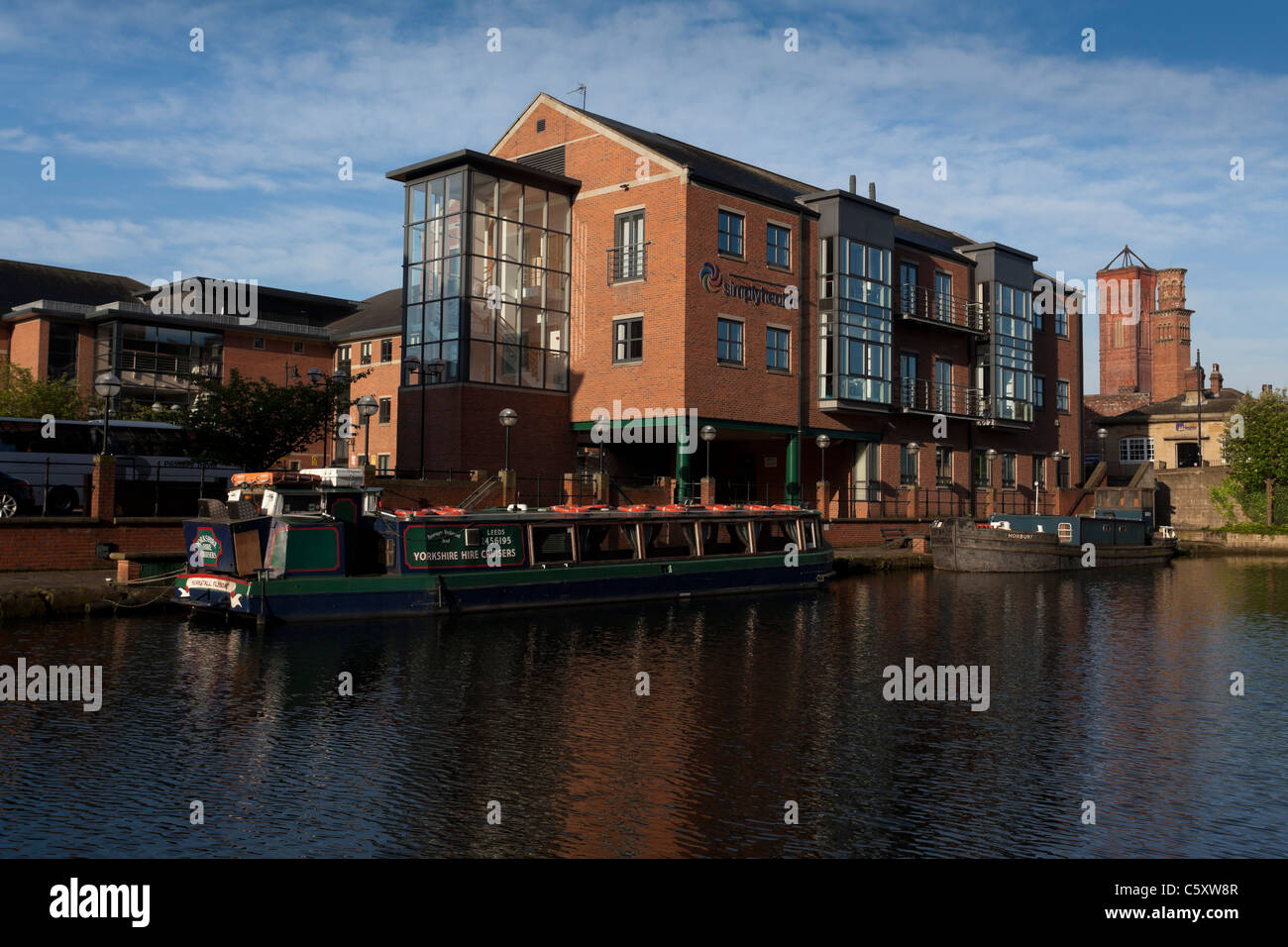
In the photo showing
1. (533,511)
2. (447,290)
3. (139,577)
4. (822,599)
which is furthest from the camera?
(447,290)

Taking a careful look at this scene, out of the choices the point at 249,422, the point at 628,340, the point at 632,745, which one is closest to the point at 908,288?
the point at 628,340

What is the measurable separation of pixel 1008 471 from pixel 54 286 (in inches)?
2066

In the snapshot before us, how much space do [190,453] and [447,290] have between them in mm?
10670

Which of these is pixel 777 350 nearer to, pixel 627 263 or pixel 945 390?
pixel 627 263

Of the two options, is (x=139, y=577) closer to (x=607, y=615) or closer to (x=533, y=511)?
(x=533, y=511)

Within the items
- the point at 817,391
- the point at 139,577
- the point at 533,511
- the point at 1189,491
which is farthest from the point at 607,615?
the point at 1189,491

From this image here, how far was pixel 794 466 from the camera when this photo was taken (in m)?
37.8

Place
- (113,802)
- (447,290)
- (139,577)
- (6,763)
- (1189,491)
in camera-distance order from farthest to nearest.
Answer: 1. (1189,491)
2. (447,290)
3. (139,577)
4. (6,763)
5. (113,802)

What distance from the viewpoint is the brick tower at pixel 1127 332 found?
93.4 metres

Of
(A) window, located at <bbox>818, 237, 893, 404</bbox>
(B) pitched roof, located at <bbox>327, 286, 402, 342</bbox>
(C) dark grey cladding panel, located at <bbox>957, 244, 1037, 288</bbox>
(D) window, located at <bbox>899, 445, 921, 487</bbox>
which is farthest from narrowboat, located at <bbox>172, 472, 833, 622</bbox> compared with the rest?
(B) pitched roof, located at <bbox>327, 286, 402, 342</bbox>

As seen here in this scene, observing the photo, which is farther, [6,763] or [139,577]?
[139,577]

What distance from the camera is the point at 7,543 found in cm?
2208

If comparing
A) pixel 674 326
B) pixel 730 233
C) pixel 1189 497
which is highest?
pixel 730 233
